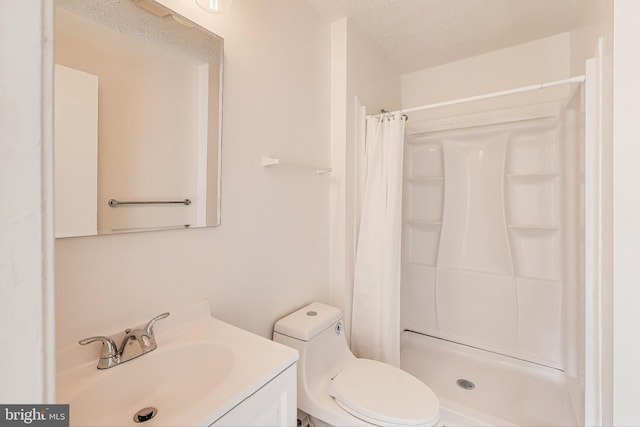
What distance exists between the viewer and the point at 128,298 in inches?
38.0

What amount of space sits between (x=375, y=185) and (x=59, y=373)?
1.63m

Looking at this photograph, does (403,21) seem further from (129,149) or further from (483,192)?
(129,149)

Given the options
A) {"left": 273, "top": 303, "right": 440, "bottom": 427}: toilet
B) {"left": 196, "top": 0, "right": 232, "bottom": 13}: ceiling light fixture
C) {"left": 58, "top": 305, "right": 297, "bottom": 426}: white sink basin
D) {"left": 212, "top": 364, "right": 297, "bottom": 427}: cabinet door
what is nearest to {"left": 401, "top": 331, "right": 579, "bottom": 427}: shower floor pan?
{"left": 273, "top": 303, "right": 440, "bottom": 427}: toilet

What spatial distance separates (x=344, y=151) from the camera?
1862 mm

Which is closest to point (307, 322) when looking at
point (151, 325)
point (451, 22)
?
point (151, 325)

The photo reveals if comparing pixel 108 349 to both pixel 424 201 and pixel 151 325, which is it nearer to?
pixel 151 325

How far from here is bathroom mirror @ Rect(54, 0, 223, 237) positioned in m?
0.83

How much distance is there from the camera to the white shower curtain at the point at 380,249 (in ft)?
5.94

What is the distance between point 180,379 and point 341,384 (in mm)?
734

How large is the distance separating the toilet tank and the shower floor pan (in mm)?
718

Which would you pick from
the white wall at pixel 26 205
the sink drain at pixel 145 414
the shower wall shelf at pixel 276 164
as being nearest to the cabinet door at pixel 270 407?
the sink drain at pixel 145 414

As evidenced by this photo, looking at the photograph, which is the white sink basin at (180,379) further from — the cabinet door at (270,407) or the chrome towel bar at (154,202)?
the chrome towel bar at (154,202)

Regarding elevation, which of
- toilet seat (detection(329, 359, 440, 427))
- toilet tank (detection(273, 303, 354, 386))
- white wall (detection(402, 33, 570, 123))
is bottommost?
toilet seat (detection(329, 359, 440, 427))

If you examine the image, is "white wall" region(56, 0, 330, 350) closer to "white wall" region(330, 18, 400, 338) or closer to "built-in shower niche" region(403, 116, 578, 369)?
"white wall" region(330, 18, 400, 338)
